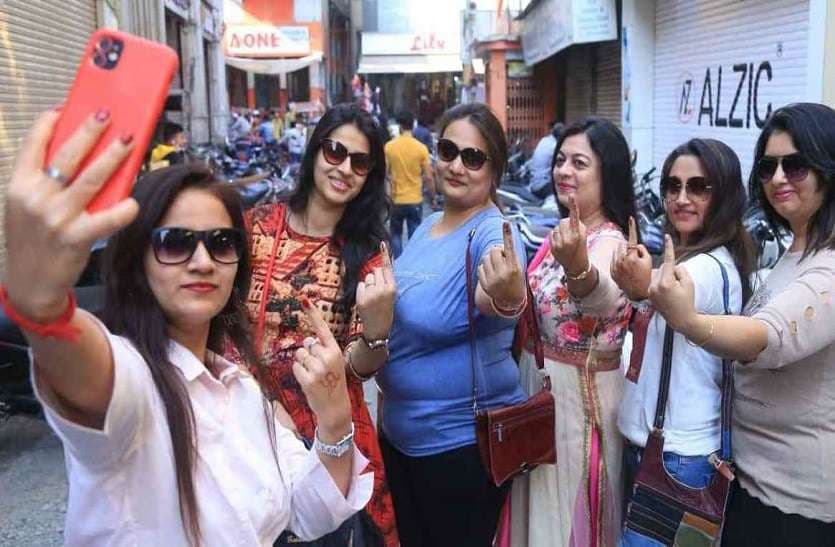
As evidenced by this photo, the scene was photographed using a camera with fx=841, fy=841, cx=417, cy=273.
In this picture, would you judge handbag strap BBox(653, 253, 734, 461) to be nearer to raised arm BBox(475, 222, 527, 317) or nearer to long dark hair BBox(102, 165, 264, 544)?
raised arm BBox(475, 222, 527, 317)

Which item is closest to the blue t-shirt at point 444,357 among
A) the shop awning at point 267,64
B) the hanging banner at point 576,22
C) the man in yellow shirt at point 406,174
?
the man in yellow shirt at point 406,174

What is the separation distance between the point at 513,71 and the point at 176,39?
279 inches

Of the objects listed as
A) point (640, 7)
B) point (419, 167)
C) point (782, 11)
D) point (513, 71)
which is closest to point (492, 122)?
point (782, 11)

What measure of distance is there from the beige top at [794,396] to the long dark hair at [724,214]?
21 centimetres

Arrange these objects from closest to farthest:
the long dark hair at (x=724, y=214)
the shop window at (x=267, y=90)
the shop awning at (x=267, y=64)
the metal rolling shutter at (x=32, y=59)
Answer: the long dark hair at (x=724, y=214) < the metal rolling shutter at (x=32, y=59) < the shop awning at (x=267, y=64) < the shop window at (x=267, y=90)

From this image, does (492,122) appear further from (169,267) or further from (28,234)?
(28,234)

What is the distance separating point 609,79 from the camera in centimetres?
1353

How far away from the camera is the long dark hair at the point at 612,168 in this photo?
8.71ft

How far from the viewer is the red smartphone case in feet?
3.18

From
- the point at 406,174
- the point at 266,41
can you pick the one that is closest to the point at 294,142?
the point at 266,41

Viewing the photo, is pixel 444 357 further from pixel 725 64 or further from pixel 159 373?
pixel 725 64

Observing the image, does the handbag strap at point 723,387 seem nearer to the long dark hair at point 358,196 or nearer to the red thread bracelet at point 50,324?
the long dark hair at point 358,196

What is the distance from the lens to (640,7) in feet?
36.4

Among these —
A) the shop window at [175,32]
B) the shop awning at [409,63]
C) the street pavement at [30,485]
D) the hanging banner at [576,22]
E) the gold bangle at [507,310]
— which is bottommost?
the street pavement at [30,485]
